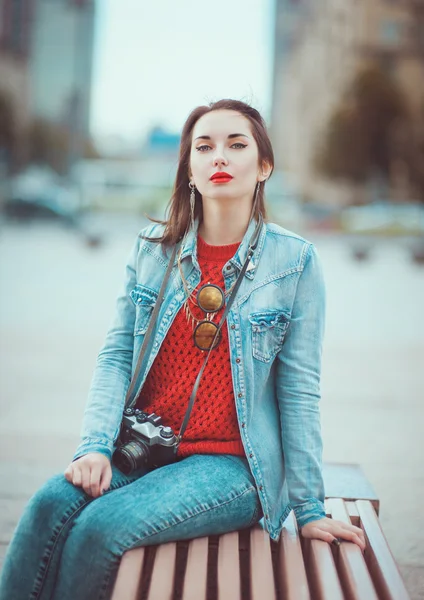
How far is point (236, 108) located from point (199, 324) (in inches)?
31.1

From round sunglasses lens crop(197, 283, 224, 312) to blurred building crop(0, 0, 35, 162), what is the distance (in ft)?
263

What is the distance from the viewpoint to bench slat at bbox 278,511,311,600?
1.96 metres

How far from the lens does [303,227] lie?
32.3m

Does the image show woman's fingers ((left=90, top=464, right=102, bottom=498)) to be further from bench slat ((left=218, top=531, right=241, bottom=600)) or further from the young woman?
bench slat ((left=218, top=531, right=241, bottom=600))

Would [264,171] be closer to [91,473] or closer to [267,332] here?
[267,332]

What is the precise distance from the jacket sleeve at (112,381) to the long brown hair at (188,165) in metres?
0.16

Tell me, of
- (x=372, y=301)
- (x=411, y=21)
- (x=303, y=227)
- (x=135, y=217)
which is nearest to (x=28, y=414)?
(x=372, y=301)

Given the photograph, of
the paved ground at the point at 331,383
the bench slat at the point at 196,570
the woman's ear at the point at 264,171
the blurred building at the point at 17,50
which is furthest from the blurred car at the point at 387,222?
the blurred building at the point at 17,50

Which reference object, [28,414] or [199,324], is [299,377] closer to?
[199,324]

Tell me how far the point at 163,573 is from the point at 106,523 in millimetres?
211

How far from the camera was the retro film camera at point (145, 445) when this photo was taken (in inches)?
92.4

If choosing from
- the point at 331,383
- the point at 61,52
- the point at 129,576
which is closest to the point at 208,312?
the point at 129,576

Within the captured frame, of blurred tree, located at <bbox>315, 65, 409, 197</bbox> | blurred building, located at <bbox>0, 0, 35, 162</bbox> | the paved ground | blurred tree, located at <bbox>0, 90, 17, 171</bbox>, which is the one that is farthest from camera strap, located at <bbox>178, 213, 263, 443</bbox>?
blurred building, located at <bbox>0, 0, 35, 162</bbox>

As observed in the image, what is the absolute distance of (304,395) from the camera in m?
2.43
